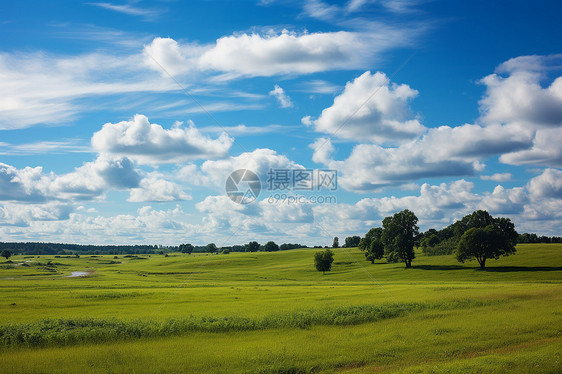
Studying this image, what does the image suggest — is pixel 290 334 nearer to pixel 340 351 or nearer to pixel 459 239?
pixel 340 351

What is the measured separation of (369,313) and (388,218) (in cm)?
8154

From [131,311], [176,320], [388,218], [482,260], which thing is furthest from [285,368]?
[388,218]

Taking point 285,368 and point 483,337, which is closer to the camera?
point 285,368

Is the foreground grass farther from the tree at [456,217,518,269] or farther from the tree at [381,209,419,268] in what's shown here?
the tree at [381,209,419,268]

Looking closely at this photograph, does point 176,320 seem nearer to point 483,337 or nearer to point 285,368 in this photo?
point 285,368

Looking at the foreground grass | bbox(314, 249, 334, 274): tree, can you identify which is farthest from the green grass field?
bbox(314, 249, 334, 274): tree

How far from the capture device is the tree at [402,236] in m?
104

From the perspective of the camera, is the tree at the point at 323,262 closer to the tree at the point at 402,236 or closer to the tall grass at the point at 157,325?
the tree at the point at 402,236

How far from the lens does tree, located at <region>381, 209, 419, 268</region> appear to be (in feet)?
340

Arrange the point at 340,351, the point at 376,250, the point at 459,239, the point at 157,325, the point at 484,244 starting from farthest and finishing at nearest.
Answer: the point at 376,250 → the point at 459,239 → the point at 484,244 → the point at 157,325 → the point at 340,351

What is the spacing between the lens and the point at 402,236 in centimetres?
10438

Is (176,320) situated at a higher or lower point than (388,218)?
lower

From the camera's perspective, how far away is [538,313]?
33344 millimetres

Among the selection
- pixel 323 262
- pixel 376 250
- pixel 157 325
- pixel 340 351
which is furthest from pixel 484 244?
pixel 157 325
